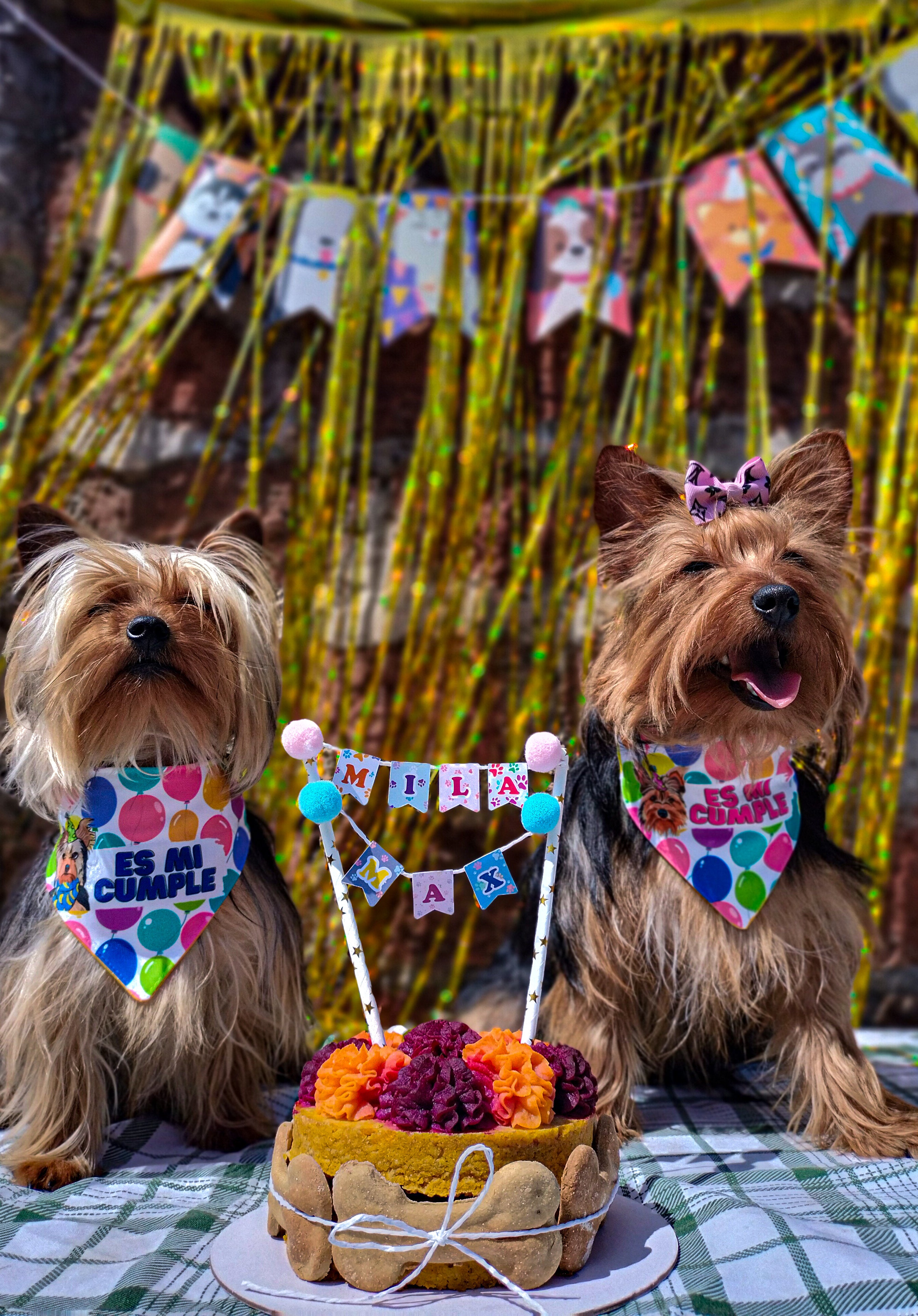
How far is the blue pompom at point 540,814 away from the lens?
1723 millimetres

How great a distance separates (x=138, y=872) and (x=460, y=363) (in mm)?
2077

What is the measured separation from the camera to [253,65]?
11.4 feet

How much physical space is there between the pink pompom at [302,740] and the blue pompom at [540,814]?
36 cm

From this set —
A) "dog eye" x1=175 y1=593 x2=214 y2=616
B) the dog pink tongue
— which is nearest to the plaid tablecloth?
the dog pink tongue

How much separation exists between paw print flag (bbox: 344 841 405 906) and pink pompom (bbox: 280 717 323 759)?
0.65 ft

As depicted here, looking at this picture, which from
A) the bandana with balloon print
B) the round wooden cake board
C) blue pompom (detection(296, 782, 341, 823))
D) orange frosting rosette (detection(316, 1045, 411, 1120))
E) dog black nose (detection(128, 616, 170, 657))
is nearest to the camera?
the round wooden cake board

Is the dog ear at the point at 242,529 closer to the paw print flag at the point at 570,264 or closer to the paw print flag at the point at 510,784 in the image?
the paw print flag at the point at 510,784

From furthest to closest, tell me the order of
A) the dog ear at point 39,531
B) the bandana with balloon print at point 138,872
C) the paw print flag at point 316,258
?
the paw print flag at point 316,258
the dog ear at point 39,531
the bandana with balloon print at point 138,872

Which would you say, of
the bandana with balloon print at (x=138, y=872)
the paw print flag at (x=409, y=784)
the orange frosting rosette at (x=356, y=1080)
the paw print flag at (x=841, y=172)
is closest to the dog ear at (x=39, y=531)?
the bandana with balloon print at (x=138, y=872)

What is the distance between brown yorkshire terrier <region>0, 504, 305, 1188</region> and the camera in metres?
2.02

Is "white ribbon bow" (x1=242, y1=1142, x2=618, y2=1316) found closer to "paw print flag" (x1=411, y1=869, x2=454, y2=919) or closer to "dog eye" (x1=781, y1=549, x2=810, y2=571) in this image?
"paw print flag" (x1=411, y1=869, x2=454, y2=919)

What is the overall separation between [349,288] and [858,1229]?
291 centimetres

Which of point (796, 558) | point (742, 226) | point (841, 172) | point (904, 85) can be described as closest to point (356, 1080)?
point (796, 558)

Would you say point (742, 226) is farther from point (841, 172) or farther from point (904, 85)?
point (904, 85)
